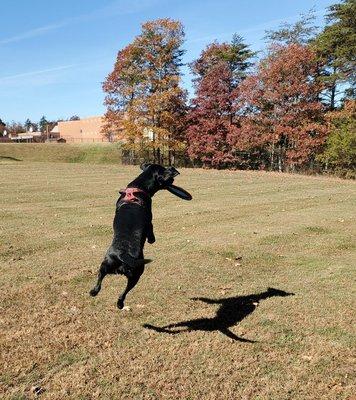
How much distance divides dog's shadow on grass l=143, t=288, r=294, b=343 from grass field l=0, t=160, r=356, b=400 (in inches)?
1.1

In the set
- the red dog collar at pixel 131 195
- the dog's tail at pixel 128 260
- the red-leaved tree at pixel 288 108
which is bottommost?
the dog's tail at pixel 128 260

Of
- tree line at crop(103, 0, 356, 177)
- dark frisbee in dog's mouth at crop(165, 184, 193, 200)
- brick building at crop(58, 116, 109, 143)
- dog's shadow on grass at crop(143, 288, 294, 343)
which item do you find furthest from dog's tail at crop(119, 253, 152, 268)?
brick building at crop(58, 116, 109, 143)

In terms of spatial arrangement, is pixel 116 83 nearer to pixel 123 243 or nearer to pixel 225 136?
pixel 225 136

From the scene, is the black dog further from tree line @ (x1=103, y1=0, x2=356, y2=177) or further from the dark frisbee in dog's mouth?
tree line @ (x1=103, y1=0, x2=356, y2=177)

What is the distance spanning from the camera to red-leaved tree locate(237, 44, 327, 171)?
34.4m

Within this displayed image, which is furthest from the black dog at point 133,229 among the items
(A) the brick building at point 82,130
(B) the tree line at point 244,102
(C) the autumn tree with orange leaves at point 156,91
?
(A) the brick building at point 82,130

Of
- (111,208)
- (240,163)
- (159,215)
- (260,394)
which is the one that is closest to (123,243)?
(260,394)

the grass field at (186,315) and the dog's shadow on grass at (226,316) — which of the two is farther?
the dog's shadow on grass at (226,316)

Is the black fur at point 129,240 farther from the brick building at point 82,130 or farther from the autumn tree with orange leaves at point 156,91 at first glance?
the brick building at point 82,130

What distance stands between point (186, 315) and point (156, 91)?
38.7 metres

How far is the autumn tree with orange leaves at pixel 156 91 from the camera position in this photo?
4219 cm

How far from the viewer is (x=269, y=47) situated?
38219 mm

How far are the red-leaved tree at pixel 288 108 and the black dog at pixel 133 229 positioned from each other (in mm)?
30329

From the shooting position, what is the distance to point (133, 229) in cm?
520
